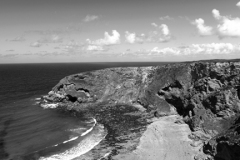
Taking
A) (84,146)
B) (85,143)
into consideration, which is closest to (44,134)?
(85,143)

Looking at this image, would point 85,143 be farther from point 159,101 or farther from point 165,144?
point 159,101

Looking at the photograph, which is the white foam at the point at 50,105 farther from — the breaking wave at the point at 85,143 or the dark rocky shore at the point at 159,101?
the breaking wave at the point at 85,143

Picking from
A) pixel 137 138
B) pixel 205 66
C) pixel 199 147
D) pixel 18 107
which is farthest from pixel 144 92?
pixel 18 107

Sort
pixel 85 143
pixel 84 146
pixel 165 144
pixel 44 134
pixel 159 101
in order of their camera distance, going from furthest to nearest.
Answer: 1. pixel 159 101
2. pixel 44 134
3. pixel 85 143
4. pixel 84 146
5. pixel 165 144

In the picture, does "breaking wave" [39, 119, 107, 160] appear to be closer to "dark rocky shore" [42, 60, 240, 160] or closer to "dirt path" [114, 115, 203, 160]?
"dark rocky shore" [42, 60, 240, 160]

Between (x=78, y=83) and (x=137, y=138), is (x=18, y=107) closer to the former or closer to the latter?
(x=78, y=83)

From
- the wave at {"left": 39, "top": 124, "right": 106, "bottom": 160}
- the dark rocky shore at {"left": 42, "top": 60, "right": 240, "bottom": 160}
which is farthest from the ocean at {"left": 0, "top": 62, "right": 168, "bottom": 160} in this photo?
the dark rocky shore at {"left": 42, "top": 60, "right": 240, "bottom": 160}
